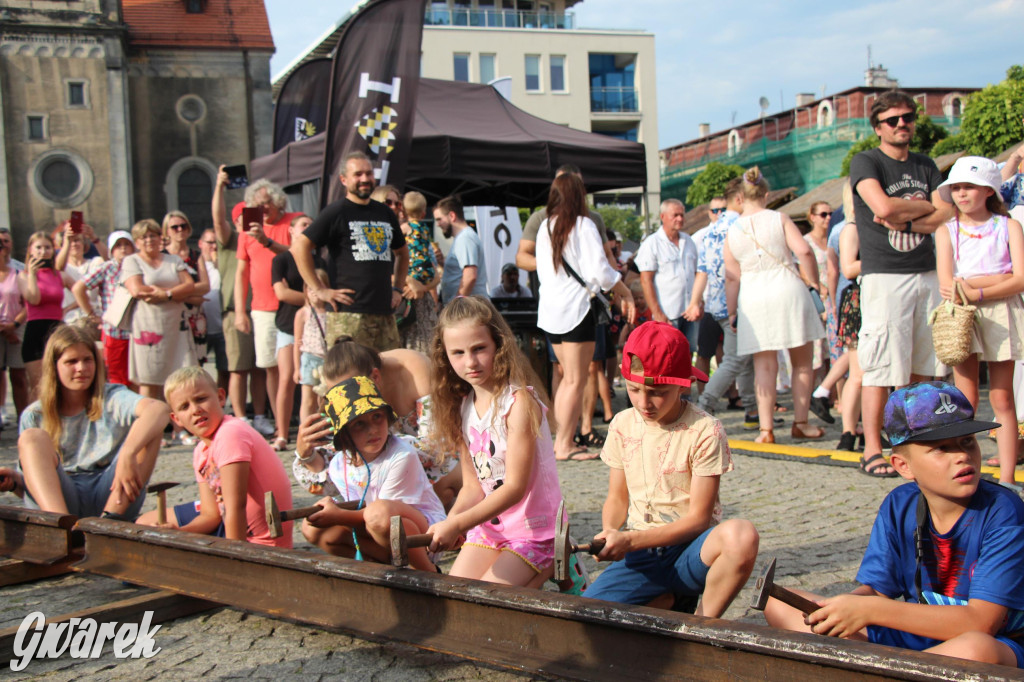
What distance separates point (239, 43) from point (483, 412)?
41986 millimetres

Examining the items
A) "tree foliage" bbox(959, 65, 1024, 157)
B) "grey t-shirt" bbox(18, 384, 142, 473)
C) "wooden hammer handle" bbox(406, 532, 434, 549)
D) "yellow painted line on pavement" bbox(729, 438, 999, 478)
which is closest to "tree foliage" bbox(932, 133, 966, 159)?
"tree foliage" bbox(959, 65, 1024, 157)

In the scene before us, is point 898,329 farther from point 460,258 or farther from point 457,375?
point 460,258

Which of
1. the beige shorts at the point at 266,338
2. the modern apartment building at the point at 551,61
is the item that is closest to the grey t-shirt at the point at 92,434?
the beige shorts at the point at 266,338

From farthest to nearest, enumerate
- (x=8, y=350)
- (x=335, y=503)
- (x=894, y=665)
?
1. (x=8, y=350)
2. (x=335, y=503)
3. (x=894, y=665)

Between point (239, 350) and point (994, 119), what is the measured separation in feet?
80.9

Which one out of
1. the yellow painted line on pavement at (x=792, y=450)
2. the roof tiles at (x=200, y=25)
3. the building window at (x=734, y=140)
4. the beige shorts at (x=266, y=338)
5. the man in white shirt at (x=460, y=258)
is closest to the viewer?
the yellow painted line on pavement at (x=792, y=450)

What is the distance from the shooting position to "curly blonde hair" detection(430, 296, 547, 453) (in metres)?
3.54

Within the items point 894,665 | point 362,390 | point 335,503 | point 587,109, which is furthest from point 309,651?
point 587,109

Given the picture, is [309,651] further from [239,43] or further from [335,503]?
[239,43]

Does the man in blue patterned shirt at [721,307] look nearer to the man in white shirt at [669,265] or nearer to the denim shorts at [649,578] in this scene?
the man in white shirt at [669,265]

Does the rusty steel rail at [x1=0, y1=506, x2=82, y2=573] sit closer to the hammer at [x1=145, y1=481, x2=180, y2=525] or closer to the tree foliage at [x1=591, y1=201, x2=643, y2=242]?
the hammer at [x1=145, y1=481, x2=180, y2=525]

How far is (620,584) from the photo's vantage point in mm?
3117

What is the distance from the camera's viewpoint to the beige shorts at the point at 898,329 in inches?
221

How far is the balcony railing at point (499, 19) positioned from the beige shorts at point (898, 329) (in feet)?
188
